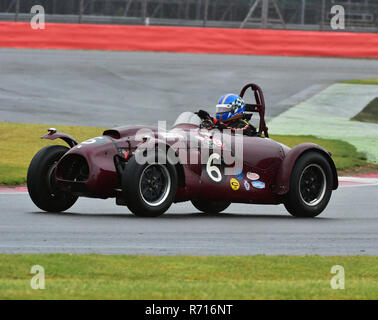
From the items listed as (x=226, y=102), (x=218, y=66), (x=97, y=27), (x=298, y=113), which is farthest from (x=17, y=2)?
(x=226, y=102)

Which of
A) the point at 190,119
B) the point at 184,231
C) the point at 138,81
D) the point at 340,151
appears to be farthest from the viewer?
the point at 138,81

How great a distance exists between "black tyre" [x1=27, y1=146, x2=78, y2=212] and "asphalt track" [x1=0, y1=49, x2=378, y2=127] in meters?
9.77

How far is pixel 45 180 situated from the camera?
35.3 ft

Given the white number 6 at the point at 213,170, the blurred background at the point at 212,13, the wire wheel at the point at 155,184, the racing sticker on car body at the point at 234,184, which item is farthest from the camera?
the blurred background at the point at 212,13

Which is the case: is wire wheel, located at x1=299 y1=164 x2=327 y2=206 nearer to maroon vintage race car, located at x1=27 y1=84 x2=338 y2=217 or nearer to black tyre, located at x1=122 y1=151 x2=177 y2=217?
maroon vintage race car, located at x1=27 y1=84 x2=338 y2=217

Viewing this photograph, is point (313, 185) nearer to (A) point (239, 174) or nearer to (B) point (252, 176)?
(B) point (252, 176)

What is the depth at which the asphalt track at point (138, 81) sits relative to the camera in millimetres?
22359

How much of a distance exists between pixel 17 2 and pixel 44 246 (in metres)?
20.6

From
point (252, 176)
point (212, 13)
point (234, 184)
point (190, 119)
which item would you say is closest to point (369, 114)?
point (212, 13)

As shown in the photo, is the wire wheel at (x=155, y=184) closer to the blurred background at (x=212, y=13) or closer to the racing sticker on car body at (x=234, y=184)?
the racing sticker on car body at (x=234, y=184)

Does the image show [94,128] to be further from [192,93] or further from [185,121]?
[185,121]

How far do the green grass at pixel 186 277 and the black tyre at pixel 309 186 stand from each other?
9.61 ft

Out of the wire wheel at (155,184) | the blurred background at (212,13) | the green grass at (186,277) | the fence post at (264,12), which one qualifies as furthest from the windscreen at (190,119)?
the fence post at (264,12)

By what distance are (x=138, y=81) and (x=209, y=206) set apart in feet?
49.0
